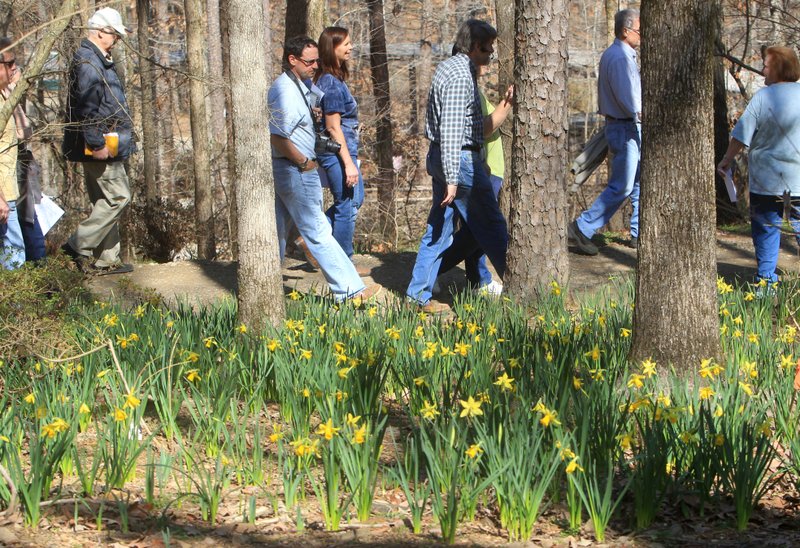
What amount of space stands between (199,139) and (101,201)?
474cm

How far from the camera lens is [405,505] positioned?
344 centimetres

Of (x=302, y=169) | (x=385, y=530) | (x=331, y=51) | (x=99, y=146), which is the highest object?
(x=331, y=51)

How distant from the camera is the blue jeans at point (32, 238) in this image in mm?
7443

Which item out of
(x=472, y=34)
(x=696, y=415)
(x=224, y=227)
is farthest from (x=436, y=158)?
(x=224, y=227)

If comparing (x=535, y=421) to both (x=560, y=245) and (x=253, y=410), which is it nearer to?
(x=253, y=410)

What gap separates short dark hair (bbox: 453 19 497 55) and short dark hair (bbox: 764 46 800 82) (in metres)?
1.89

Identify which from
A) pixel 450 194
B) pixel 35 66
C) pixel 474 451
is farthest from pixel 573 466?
pixel 450 194

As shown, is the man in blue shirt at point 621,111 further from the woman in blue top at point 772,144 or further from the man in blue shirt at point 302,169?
the man in blue shirt at point 302,169

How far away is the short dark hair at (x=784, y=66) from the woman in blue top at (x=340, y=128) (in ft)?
9.62

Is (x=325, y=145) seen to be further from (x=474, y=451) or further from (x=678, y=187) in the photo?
(x=474, y=451)

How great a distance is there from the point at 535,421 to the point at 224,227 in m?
13.0

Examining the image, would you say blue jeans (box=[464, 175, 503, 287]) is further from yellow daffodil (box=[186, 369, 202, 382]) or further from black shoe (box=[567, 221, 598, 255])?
yellow daffodil (box=[186, 369, 202, 382])

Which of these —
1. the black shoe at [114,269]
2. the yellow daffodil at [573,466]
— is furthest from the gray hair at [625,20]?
the yellow daffodil at [573,466]

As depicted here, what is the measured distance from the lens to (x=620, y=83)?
7.97 m
